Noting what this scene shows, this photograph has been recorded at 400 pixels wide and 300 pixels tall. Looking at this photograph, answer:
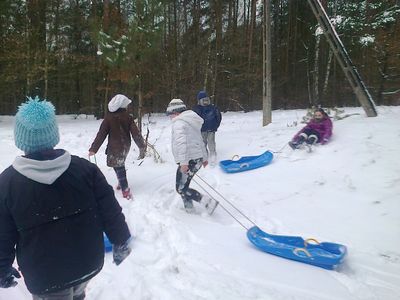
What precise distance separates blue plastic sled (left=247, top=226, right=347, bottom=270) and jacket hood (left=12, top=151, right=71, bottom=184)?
2.95 meters

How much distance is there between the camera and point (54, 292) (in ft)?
7.14

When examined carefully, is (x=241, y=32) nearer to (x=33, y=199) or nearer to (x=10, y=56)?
(x=10, y=56)

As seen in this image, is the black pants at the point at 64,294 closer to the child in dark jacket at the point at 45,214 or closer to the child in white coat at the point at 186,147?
the child in dark jacket at the point at 45,214

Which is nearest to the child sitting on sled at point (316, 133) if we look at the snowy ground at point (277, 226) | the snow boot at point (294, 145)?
the snow boot at point (294, 145)

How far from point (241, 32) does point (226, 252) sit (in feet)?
72.9

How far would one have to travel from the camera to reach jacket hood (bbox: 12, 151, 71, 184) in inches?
80.7

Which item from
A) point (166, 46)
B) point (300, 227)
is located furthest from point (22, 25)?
point (300, 227)

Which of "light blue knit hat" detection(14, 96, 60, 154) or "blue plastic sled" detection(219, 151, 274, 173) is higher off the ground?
"light blue knit hat" detection(14, 96, 60, 154)

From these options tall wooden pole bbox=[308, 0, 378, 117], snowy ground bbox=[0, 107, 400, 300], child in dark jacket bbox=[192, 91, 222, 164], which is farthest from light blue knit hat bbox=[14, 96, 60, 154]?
tall wooden pole bbox=[308, 0, 378, 117]

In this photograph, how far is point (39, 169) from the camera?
2064mm

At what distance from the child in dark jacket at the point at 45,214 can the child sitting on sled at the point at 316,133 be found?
6691 millimetres

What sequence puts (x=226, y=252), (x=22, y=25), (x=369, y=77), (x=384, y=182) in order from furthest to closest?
(x=369, y=77), (x=22, y=25), (x=384, y=182), (x=226, y=252)

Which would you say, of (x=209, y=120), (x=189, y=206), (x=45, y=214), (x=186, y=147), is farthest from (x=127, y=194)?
(x=45, y=214)

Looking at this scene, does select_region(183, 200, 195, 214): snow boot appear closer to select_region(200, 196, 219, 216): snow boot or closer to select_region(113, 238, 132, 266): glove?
select_region(200, 196, 219, 216): snow boot
